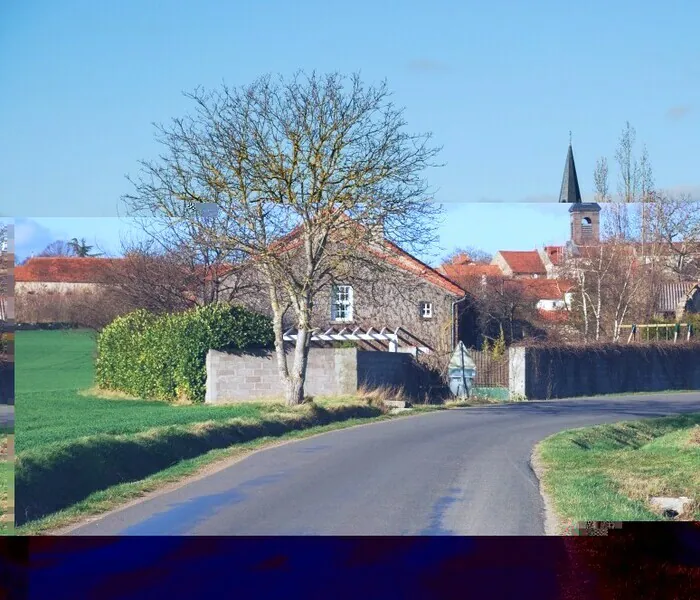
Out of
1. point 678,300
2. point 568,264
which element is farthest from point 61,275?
point 678,300

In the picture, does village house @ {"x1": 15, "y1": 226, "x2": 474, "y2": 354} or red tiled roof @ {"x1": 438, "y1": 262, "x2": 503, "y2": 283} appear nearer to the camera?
red tiled roof @ {"x1": 438, "y1": 262, "x2": 503, "y2": 283}

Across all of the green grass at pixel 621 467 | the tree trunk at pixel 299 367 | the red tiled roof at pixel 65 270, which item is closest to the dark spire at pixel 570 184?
the green grass at pixel 621 467

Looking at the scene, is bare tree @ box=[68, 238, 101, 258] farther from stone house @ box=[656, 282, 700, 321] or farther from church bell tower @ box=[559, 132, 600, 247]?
stone house @ box=[656, 282, 700, 321]

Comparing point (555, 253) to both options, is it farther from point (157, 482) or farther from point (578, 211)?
point (157, 482)

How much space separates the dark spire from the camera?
7.65 meters

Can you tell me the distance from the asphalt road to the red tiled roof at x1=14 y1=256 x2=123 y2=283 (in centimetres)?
167

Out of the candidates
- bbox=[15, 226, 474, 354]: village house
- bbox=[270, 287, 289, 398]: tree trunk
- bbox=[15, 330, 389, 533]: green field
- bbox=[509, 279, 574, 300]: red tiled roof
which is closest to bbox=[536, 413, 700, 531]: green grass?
bbox=[509, 279, 574, 300]: red tiled roof

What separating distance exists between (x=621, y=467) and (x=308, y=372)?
8.35 feet

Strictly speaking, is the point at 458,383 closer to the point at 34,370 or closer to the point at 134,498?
the point at 134,498

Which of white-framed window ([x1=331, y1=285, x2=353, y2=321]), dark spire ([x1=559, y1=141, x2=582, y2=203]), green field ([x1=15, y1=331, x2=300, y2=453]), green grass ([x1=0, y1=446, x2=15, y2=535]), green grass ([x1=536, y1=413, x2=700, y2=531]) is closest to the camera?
green grass ([x1=0, y1=446, x2=15, y2=535])

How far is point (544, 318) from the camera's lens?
8.18 metres

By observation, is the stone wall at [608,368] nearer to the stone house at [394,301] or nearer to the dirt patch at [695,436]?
the dirt patch at [695,436]
